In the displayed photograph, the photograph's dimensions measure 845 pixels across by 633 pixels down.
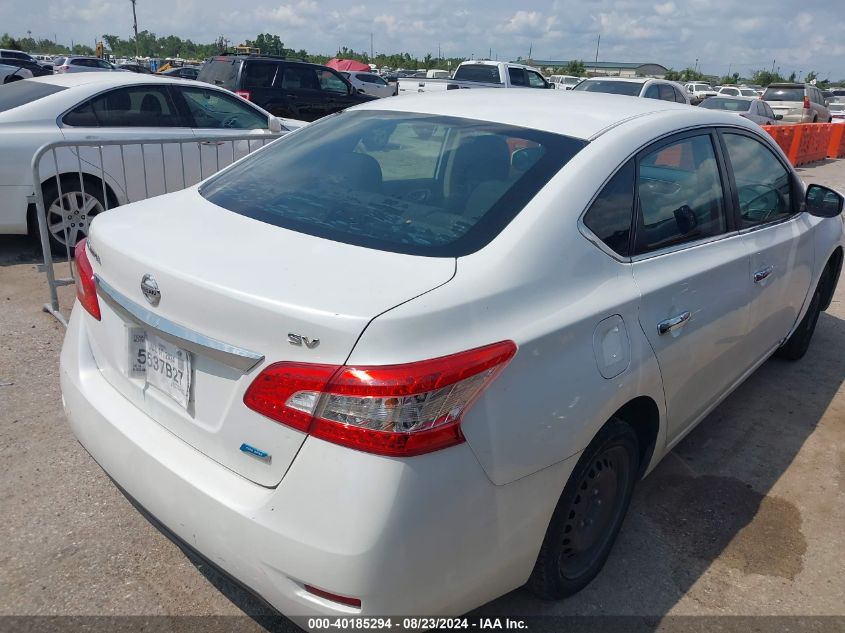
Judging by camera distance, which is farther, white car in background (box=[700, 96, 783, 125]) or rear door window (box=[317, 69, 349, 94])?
white car in background (box=[700, 96, 783, 125])

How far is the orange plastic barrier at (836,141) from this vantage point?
18.9m

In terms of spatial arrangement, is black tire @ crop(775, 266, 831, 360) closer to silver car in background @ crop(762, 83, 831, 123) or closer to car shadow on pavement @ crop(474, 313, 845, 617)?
car shadow on pavement @ crop(474, 313, 845, 617)

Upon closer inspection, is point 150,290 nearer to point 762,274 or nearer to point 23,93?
point 762,274

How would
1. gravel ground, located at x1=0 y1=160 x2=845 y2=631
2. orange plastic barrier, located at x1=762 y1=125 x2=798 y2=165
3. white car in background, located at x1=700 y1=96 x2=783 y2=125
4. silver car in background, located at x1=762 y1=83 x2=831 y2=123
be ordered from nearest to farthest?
gravel ground, located at x1=0 y1=160 x2=845 y2=631, orange plastic barrier, located at x1=762 y1=125 x2=798 y2=165, white car in background, located at x1=700 y1=96 x2=783 y2=125, silver car in background, located at x1=762 y1=83 x2=831 y2=123

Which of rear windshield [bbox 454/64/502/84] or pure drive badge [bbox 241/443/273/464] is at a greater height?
rear windshield [bbox 454/64/502/84]

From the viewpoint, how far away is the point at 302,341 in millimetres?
1812

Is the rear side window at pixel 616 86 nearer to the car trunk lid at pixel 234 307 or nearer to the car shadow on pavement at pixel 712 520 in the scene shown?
the car shadow on pavement at pixel 712 520

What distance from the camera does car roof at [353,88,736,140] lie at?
2.69m

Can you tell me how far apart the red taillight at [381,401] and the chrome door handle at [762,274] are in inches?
83.4

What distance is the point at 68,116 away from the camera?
6.27 metres

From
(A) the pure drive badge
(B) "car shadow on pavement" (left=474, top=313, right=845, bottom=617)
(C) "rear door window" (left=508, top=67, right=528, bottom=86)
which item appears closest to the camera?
(A) the pure drive badge

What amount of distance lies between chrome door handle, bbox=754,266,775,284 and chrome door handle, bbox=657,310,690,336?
85 centimetres

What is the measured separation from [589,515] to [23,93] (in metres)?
6.46

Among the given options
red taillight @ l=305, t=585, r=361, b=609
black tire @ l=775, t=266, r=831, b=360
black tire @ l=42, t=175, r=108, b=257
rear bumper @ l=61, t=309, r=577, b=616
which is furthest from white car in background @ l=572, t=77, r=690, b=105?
red taillight @ l=305, t=585, r=361, b=609
